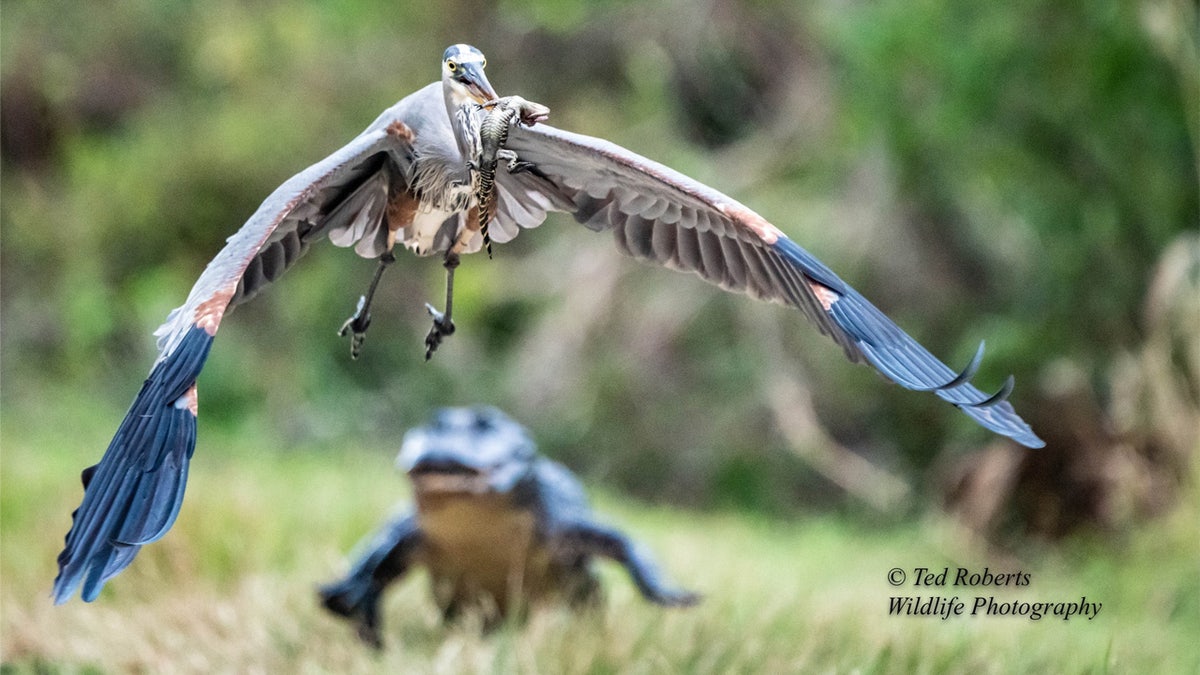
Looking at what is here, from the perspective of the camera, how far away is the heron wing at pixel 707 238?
5.18 feet

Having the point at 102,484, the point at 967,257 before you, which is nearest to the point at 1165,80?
the point at 967,257

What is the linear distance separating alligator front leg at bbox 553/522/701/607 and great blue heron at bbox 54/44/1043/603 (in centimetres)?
120

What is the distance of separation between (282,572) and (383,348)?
351cm

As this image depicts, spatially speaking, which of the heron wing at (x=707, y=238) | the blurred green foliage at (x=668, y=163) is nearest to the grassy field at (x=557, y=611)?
the blurred green foliage at (x=668, y=163)

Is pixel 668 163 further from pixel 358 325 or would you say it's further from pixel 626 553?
pixel 358 325

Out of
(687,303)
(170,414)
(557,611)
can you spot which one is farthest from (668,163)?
(170,414)

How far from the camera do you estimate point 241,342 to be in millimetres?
6969

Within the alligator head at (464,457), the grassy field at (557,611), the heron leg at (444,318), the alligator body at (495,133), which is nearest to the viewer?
the alligator body at (495,133)

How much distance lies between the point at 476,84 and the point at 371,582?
1.89 m

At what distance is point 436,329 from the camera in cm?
152

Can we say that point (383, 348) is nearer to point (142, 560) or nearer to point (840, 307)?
point (142, 560)

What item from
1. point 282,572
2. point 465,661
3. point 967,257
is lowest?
point 465,661

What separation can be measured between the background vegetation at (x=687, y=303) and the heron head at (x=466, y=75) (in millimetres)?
1564

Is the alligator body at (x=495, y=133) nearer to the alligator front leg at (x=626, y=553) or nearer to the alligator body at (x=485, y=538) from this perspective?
the alligator body at (x=485, y=538)
